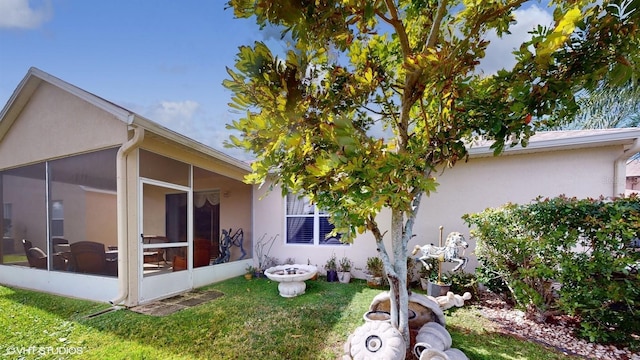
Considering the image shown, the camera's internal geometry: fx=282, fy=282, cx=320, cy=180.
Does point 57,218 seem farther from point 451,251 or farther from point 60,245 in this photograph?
point 451,251

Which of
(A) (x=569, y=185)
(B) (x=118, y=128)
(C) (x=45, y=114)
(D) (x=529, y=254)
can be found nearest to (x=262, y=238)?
(B) (x=118, y=128)

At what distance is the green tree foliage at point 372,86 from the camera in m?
2.25

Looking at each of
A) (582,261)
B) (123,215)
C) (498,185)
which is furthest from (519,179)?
(123,215)

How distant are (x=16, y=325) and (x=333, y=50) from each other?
6.45m

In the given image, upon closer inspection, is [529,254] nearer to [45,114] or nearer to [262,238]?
[262,238]

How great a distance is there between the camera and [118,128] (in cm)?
532

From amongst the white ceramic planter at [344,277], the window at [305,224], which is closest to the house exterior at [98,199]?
the window at [305,224]

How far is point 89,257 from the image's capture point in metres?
5.87

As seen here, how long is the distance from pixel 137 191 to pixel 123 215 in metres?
0.50

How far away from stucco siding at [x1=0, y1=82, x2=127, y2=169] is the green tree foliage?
4169mm

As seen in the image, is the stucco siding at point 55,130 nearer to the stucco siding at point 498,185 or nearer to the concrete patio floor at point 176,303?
the concrete patio floor at point 176,303

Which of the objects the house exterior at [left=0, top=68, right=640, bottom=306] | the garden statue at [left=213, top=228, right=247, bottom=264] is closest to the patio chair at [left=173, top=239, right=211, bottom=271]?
the house exterior at [left=0, top=68, right=640, bottom=306]

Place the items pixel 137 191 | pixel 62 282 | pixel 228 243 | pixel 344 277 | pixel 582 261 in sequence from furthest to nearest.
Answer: pixel 228 243
pixel 344 277
pixel 62 282
pixel 137 191
pixel 582 261

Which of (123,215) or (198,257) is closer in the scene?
(123,215)
